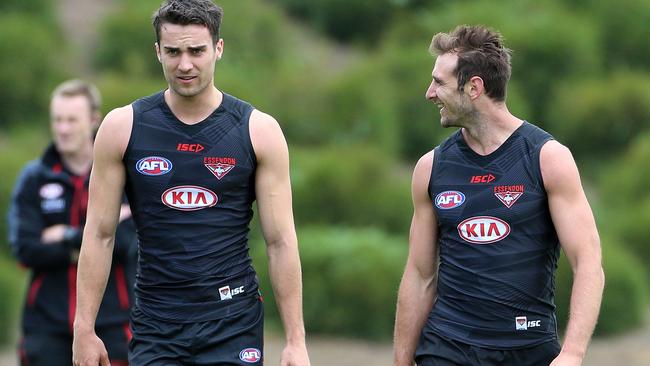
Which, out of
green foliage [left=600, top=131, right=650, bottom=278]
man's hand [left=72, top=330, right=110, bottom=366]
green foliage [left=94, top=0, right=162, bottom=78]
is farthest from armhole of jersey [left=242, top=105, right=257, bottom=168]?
green foliage [left=94, top=0, right=162, bottom=78]

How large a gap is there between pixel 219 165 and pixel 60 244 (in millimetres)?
2052

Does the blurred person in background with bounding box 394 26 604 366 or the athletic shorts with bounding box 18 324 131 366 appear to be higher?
the blurred person in background with bounding box 394 26 604 366

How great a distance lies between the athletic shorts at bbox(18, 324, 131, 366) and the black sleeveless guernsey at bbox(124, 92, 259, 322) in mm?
1691

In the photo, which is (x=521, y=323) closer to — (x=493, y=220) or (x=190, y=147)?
(x=493, y=220)

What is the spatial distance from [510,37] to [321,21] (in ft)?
9.72

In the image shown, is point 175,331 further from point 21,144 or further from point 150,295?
point 21,144

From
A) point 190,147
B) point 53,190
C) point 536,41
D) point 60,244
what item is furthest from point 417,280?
point 536,41

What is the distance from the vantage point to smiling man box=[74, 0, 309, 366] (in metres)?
5.92

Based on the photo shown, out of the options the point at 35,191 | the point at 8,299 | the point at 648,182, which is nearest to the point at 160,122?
the point at 35,191

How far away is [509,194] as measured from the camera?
598 cm

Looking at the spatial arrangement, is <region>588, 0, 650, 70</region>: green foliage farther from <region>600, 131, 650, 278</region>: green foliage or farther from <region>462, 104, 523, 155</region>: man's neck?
<region>462, 104, 523, 155</region>: man's neck

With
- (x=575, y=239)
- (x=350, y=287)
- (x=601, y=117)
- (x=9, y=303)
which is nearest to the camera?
(x=575, y=239)

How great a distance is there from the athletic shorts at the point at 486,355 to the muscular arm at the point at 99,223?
59.0 inches

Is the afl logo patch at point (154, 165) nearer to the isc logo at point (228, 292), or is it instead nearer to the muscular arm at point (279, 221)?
the muscular arm at point (279, 221)
